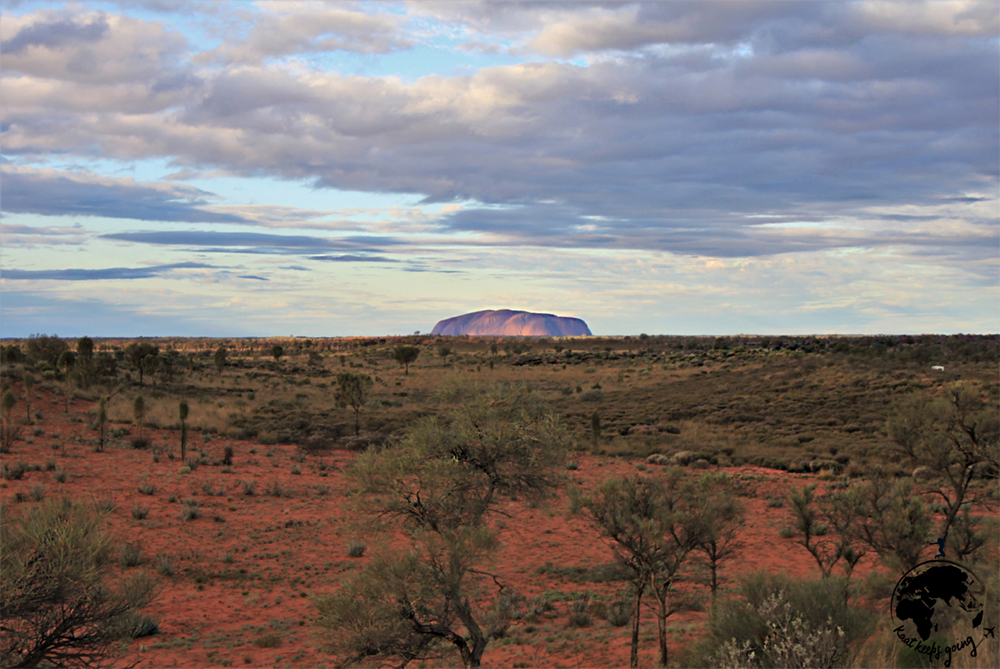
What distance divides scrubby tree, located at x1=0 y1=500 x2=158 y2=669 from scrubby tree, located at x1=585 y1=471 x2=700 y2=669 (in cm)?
868

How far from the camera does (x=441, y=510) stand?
36.6 ft

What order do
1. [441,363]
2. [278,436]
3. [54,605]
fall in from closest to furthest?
1. [54,605]
2. [278,436]
3. [441,363]

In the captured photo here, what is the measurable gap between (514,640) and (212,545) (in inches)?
443

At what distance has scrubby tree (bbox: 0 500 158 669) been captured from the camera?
740 centimetres

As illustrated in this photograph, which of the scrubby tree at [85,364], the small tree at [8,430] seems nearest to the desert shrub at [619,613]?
the small tree at [8,430]

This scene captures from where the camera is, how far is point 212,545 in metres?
20.5

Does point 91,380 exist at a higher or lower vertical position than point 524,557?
higher

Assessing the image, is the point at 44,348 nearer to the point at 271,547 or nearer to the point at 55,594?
Result: the point at 271,547

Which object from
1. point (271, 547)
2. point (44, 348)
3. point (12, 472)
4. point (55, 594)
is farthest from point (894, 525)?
point (44, 348)

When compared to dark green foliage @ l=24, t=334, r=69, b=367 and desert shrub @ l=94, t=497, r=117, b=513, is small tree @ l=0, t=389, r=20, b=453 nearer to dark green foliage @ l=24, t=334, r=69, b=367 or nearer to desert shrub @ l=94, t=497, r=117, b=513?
desert shrub @ l=94, t=497, r=117, b=513

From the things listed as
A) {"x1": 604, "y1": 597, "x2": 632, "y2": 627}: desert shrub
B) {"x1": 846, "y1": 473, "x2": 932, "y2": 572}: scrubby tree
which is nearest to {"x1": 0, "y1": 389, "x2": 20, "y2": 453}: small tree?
{"x1": 604, "y1": 597, "x2": 632, "y2": 627}: desert shrub

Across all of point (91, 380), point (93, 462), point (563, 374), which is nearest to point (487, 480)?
point (93, 462)

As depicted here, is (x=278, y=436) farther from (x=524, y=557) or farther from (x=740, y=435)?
(x=740, y=435)

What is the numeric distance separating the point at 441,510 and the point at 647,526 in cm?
456
